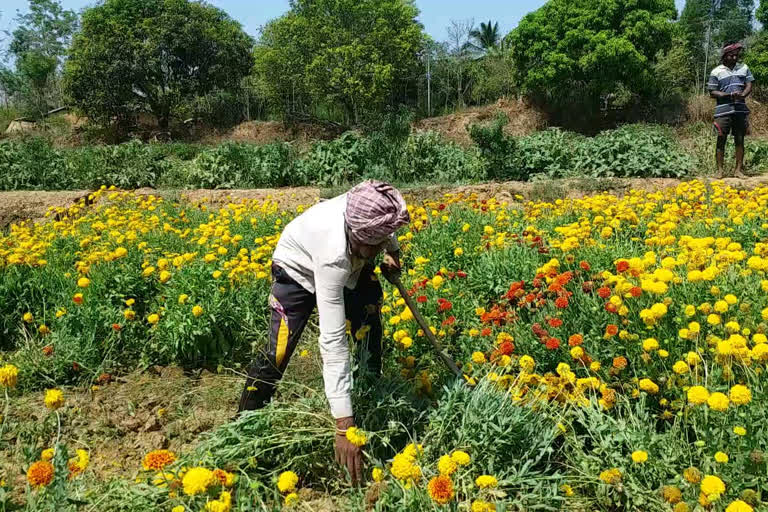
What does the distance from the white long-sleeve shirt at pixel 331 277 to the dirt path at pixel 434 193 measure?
483 centimetres

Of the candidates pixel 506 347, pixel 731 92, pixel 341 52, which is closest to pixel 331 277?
pixel 506 347

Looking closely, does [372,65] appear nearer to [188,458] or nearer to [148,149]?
[148,149]

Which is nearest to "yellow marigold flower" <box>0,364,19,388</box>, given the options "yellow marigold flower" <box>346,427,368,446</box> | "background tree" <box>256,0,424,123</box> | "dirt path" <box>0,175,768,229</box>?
"yellow marigold flower" <box>346,427,368,446</box>

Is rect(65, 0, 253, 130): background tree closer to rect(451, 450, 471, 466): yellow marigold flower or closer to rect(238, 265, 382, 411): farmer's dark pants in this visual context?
rect(238, 265, 382, 411): farmer's dark pants

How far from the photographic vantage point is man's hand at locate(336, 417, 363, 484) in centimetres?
203

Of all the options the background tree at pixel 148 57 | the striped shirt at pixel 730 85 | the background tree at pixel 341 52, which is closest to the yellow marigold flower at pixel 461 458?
the striped shirt at pixel 730 85

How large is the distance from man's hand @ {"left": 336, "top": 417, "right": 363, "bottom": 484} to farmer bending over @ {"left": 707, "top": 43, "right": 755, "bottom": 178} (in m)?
7.94

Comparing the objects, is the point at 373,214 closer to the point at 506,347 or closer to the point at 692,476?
the point at 506,347

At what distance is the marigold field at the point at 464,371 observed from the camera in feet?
6.30

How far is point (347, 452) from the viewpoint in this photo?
2039 mm

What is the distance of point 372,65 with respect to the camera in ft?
69.4

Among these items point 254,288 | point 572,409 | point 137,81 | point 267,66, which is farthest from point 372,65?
point 572,409

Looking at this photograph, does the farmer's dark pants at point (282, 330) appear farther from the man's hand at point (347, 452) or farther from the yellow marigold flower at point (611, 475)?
the yellow marigold flower at point (611, 475)

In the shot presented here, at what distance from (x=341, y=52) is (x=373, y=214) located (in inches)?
816
